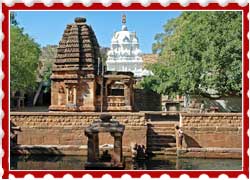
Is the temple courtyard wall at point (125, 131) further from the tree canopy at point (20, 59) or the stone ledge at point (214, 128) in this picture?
the tree canopy at point (20, 59)

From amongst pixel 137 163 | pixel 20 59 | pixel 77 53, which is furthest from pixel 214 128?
pixel 20 59

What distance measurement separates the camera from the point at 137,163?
1573 cm

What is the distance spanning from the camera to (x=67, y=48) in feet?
73.8

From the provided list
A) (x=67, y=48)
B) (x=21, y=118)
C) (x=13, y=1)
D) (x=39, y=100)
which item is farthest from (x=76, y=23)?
(x=39, y=100)

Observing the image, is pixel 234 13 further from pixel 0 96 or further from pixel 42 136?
pixel 0 96

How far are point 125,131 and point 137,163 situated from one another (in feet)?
8.47

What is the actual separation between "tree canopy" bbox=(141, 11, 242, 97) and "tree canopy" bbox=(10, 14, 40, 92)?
32.5 feet

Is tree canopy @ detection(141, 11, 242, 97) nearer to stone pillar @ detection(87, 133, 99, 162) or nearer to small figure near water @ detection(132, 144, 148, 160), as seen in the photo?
small figure near water @ detection(132, 144, 148, 160)

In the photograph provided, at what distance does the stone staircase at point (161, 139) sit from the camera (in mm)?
17469

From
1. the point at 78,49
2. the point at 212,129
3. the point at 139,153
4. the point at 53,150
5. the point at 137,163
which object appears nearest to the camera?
the point at 137,163

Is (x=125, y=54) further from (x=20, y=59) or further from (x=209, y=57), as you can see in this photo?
(x=209, y=57)

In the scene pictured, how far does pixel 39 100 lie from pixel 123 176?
38950 mm

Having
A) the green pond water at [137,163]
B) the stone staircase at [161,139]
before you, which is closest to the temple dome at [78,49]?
the stone staircase at [161,139]

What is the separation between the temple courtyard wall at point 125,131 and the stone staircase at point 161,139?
0.22 meters
